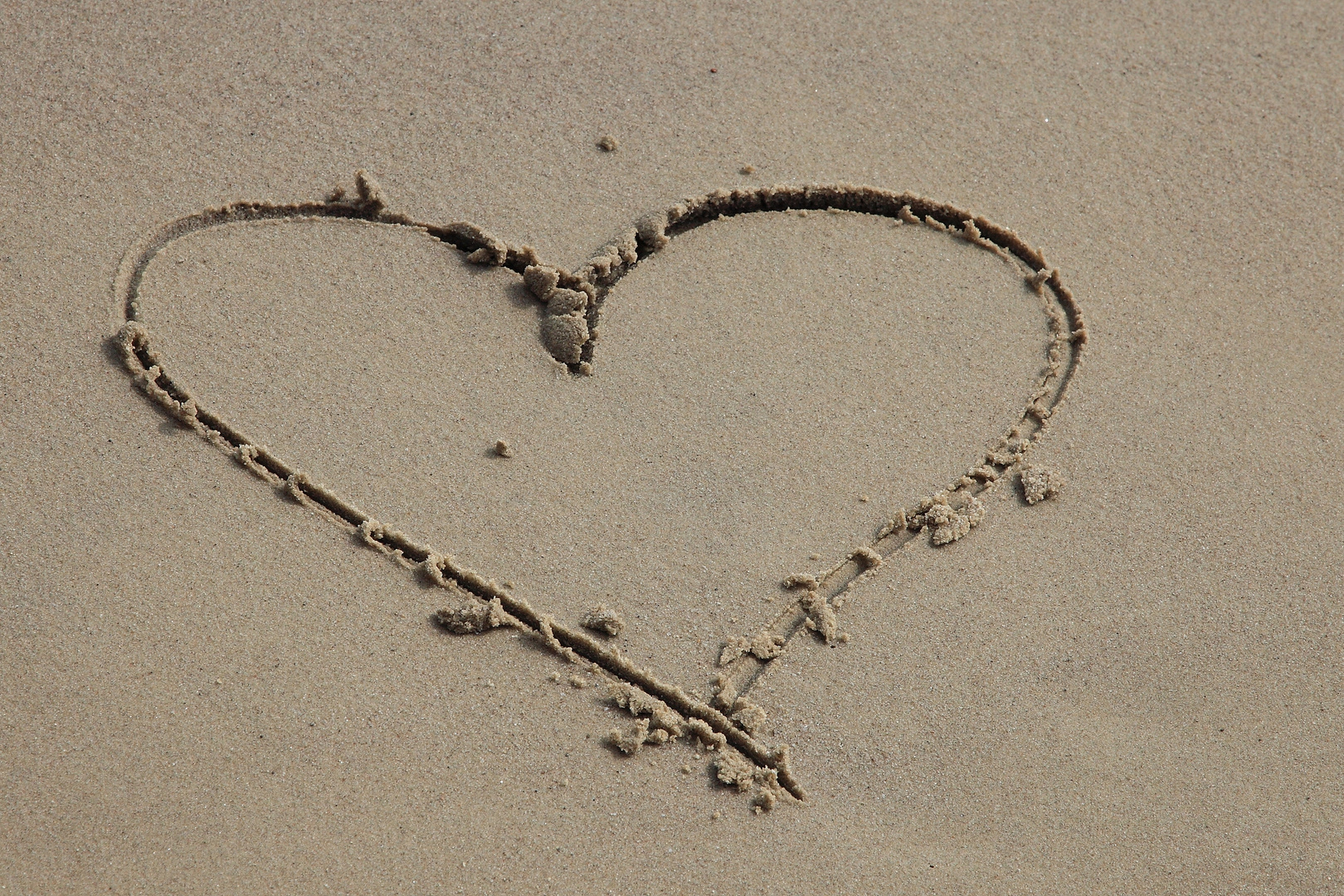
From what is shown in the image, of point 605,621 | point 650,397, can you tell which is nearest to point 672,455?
point 650,397

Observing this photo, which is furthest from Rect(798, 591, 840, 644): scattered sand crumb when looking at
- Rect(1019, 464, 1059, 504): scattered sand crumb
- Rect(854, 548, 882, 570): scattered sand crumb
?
Rect(1019, 464, 1059, 504): scattered sand crumb

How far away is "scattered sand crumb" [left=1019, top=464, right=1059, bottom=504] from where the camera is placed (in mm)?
2426

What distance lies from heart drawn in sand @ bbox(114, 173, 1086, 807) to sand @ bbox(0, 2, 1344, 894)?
11mm

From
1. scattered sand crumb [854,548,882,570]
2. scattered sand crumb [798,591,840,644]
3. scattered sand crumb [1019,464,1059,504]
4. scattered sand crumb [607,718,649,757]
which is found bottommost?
scattered sand crumb [607,718,649,757]

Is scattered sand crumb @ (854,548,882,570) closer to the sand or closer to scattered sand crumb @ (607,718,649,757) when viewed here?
the sand

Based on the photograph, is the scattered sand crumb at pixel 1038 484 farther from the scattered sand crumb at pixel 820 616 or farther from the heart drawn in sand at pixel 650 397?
the scattered sand crumb at pixel 820 616

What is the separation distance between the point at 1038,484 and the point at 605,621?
96cm

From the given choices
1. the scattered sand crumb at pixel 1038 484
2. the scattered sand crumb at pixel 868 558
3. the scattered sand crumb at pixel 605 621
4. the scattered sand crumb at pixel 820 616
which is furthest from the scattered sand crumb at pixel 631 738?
the scattered sand crumb at pixel 1038 484

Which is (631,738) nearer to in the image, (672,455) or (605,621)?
(605,621)

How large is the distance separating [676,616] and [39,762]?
1.15 m

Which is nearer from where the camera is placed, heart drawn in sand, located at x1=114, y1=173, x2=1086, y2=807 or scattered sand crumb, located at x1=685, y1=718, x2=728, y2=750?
scattered sand crumb, located at x1=685, y1=718, x2=728, y2=750

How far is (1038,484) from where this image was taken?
2.44 meters

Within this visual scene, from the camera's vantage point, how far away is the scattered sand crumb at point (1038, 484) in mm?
2426

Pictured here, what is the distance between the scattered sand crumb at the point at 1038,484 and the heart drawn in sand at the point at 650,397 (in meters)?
0.05
